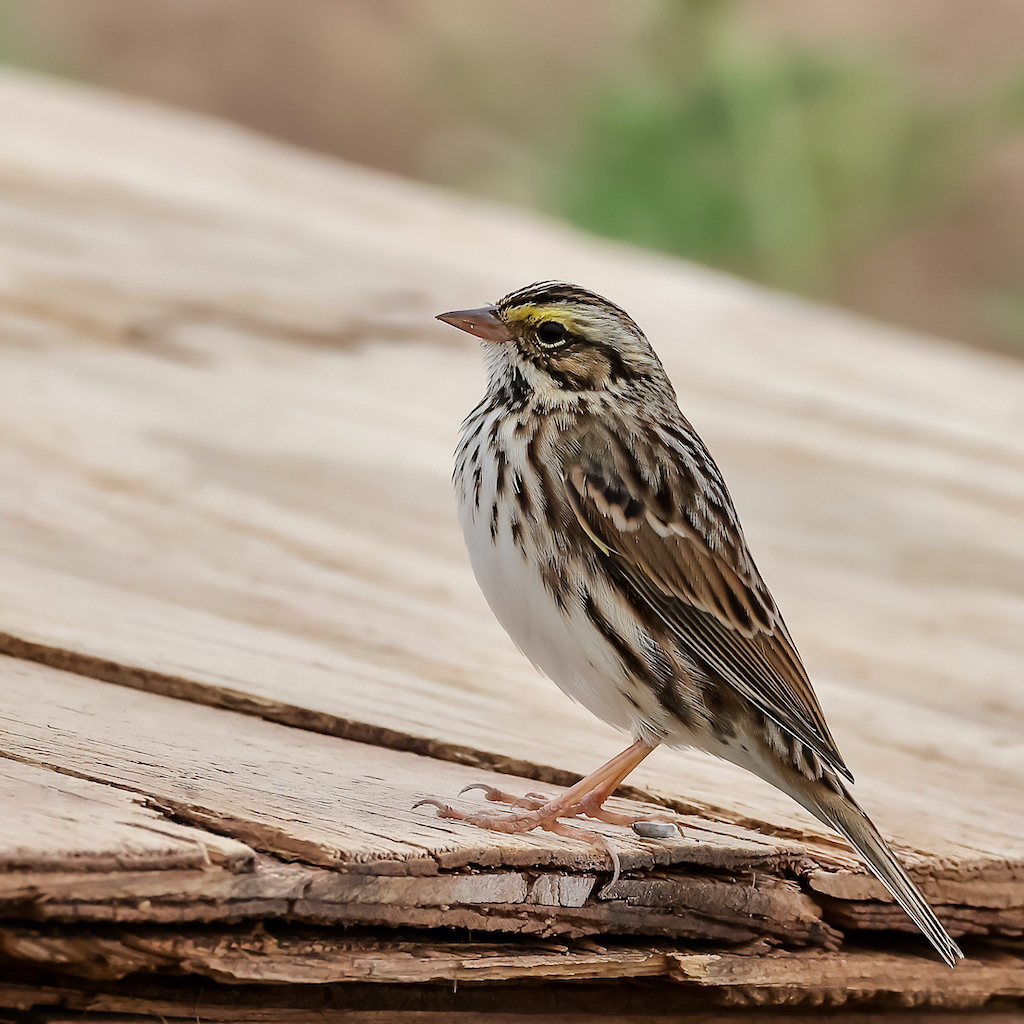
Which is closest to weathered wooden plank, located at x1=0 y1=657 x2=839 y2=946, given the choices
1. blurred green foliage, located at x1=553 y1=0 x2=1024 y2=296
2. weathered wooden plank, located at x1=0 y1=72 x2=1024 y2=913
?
weathered wooden plank, located at x1=0 y1=72 x2=1024 y2=913

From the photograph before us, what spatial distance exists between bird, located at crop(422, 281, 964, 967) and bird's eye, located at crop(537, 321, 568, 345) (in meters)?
0.10

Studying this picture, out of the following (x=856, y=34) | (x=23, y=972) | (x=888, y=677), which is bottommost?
(x=23, y=972)

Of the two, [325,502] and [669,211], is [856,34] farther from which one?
[325,502]

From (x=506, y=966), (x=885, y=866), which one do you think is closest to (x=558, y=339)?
(x=885, y=866)

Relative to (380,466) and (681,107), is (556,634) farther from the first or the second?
(681,107)

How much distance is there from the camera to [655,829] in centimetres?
214

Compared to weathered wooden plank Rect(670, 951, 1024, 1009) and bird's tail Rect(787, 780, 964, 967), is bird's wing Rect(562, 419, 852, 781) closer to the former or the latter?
bird's tail Rect(787, 780, 964, 967)

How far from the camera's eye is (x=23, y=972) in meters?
1.63

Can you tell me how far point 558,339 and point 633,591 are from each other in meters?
0.49

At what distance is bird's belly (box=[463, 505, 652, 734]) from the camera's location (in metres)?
2.43

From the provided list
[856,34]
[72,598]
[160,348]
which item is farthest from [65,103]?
[856,34]

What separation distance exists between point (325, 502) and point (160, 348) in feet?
2.88

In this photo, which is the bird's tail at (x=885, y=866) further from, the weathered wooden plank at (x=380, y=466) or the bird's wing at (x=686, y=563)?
the bird's wing at (x=686, y=563)

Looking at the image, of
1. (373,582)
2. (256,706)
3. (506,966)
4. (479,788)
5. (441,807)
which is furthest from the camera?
(373,582)
